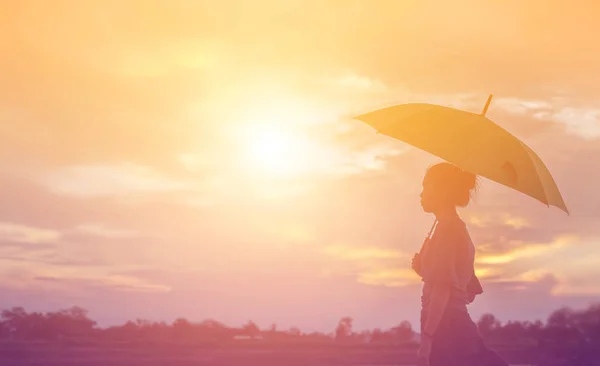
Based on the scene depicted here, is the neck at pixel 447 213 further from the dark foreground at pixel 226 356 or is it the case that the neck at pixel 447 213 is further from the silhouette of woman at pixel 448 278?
the dark foreground at pixel 226 356

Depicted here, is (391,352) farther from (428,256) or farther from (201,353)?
(428,256)

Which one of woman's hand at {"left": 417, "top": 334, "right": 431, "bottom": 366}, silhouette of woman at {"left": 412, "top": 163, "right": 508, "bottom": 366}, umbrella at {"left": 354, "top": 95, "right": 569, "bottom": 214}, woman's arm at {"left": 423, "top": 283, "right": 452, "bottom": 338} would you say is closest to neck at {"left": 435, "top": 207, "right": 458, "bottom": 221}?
silhouette of woman at {"left": 412, "top": 163, "right": 508, "bottom": 366}

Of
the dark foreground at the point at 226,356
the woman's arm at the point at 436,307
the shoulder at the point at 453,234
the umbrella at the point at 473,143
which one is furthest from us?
the dark foreground at the point at 226,356

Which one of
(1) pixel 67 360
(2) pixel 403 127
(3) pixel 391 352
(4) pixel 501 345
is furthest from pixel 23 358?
(2) pixel 403 127

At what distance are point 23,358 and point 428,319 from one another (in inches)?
395

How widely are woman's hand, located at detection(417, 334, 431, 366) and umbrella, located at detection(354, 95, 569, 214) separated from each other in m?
1.43

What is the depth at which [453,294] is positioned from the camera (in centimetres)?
660

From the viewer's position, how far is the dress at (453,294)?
21.4ft

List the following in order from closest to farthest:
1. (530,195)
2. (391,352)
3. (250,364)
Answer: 1. (530,195)
2. (250,364)
3. (391,352)

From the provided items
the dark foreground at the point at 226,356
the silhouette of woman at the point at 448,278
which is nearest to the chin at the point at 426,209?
the silhouette of woman at the point at 448,278

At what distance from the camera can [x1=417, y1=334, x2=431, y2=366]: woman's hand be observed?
6.57 metres

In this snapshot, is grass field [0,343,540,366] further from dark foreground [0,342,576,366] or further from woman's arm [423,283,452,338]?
woman's arm [423,283,452,338]

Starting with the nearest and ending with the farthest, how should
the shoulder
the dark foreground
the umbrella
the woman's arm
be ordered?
the woman's arm, the shoulder, the umbrella, the dark foreground

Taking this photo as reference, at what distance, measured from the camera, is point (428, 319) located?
6555 millimetres
